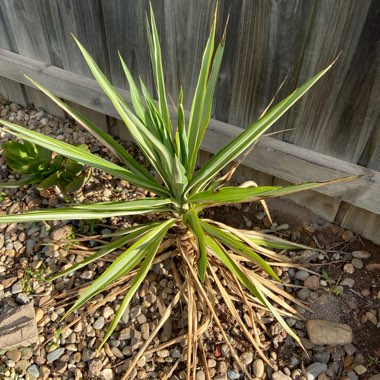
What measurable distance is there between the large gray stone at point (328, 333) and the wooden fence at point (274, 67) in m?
0.53

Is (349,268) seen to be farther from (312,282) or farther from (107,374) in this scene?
(107,374)

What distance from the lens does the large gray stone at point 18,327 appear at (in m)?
1.84

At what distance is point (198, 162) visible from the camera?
8.36 feet

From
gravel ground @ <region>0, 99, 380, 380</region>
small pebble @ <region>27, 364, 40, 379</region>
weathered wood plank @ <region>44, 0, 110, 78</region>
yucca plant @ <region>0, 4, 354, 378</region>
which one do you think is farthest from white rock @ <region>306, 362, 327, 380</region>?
weathered wood plank @ <region>44, 0, 110, 78</region>

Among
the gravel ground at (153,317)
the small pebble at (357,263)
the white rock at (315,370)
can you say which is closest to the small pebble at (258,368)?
the gravel ground at (153,317)

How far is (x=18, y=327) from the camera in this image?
6.16ft

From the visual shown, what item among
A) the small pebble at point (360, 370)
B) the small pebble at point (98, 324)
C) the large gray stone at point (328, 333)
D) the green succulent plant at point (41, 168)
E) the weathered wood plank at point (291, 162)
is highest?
the weathered wood plank at point (291, 162)

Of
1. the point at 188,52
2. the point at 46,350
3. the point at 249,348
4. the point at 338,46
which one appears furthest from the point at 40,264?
the point at 338,46

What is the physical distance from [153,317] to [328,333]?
785 millimetres

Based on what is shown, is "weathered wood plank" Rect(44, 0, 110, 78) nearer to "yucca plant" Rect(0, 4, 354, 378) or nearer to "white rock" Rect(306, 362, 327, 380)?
"yucca plant" Rect(0, 4, 354, 378)

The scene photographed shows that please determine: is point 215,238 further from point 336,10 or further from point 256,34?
point 336,10

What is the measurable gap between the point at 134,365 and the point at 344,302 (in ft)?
3.29

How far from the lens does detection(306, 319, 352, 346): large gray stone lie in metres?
1.82

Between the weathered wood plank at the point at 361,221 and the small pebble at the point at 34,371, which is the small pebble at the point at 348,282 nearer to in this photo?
the weathered wood plank at the point at 361,221
